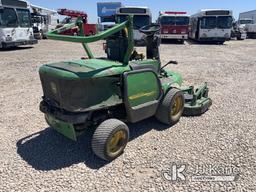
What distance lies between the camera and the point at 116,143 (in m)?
3.92

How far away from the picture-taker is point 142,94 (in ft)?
13.9

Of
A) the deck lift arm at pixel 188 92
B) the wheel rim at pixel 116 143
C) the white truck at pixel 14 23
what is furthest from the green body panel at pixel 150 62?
the white truck at pixel 14 23

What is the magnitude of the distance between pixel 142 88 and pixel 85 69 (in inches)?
39.0

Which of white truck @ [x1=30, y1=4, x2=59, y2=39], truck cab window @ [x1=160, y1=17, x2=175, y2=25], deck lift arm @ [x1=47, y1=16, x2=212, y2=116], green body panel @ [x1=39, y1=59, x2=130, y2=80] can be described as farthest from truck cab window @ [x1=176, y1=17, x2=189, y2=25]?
green body panel @ [x1=39, y1=59, x2=130, y2=80]

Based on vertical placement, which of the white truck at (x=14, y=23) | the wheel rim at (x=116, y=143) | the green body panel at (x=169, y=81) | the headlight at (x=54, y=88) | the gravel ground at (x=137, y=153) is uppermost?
the white truck at (x=14, y=23)

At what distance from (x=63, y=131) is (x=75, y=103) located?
0.56 m

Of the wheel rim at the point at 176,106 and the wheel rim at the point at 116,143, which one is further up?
the wheel rim at the point at 176,106

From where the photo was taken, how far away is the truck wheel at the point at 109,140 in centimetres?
363

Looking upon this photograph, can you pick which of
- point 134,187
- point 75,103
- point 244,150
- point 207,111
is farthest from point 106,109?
point 207,111

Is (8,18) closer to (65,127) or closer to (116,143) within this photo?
(65,127)

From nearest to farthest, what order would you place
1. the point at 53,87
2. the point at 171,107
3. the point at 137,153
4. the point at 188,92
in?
the point at 53,87
the point at 137,153
the point at 171,107
the point at 188,92

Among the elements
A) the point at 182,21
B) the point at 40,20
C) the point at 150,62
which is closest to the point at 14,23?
the point at 40,20

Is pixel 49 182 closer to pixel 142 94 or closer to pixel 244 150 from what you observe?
pixel 142 94

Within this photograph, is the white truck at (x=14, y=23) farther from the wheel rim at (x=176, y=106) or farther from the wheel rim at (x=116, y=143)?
the wheel rim at (x=116, y=143)
